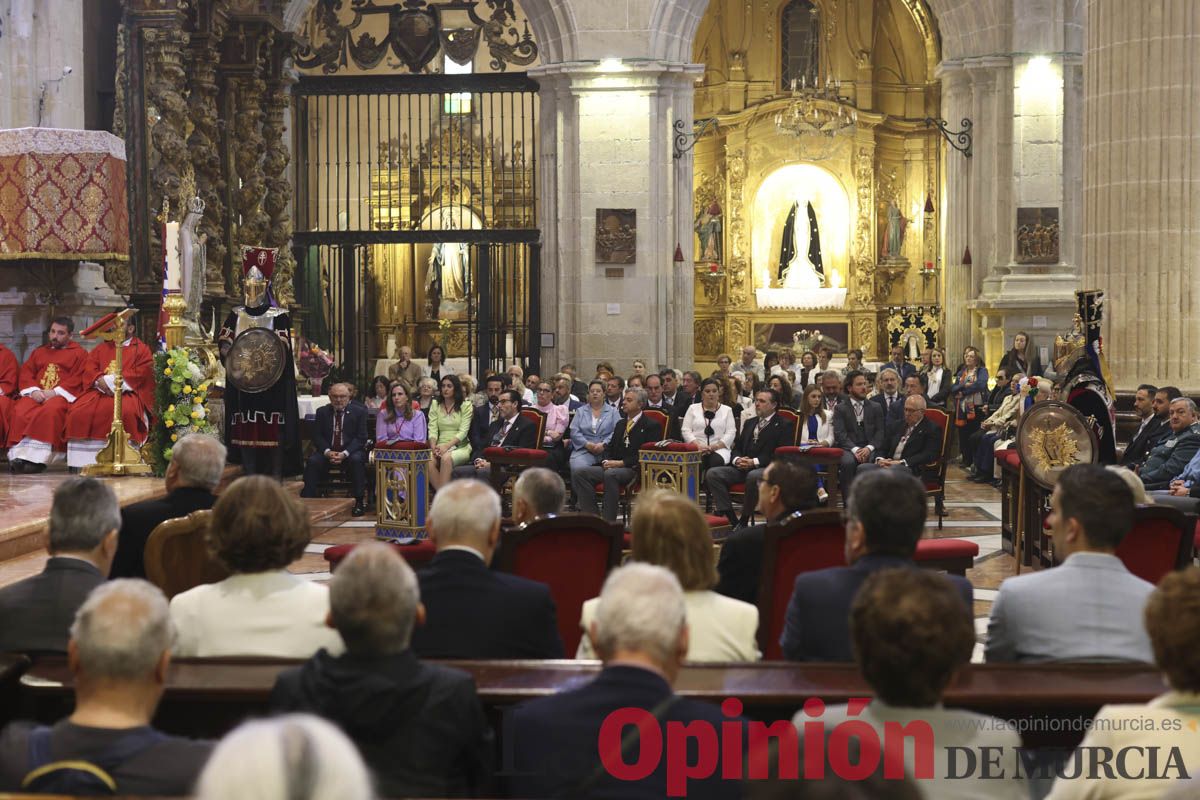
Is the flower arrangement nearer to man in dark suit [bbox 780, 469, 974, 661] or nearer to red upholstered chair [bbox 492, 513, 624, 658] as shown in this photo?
red upholstered chair [bbox 492, 513, 624, 658]

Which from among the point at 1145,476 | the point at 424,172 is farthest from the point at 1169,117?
the point at 424,172

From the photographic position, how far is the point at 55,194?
Result: 12.3 meters

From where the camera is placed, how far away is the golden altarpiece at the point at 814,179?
76.7 ft

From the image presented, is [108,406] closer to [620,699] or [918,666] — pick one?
[620,699]

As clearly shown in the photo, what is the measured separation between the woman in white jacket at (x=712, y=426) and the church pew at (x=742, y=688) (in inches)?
308

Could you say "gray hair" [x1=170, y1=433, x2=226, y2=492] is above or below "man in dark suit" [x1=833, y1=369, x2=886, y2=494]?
above

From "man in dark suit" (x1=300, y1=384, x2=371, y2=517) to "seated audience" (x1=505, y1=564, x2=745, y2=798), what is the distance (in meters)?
9.40

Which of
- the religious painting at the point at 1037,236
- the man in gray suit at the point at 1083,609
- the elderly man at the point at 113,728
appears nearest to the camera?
the elderly man at the point at 113,728

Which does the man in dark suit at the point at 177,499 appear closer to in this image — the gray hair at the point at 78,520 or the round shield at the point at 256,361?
the gray hair at the point at 78,520

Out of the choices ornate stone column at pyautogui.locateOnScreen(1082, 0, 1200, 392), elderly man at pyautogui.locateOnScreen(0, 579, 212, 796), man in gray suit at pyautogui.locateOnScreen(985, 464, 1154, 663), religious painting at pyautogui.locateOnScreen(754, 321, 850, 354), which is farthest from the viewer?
religious painting at pyautogui.locateOnScreen(754, 321, 850, 354)

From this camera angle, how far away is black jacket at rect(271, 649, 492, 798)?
2.90 m

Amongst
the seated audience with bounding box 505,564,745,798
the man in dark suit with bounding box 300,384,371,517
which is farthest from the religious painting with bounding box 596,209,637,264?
the seated audience with bounding box 505,564,745,798

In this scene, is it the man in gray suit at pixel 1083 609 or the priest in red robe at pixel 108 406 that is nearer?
the man in gray suit at pixel 1083 609

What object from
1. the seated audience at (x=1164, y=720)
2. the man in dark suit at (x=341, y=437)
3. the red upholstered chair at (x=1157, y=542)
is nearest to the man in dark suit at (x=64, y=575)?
the seated audience at (x=1164, y=720)
